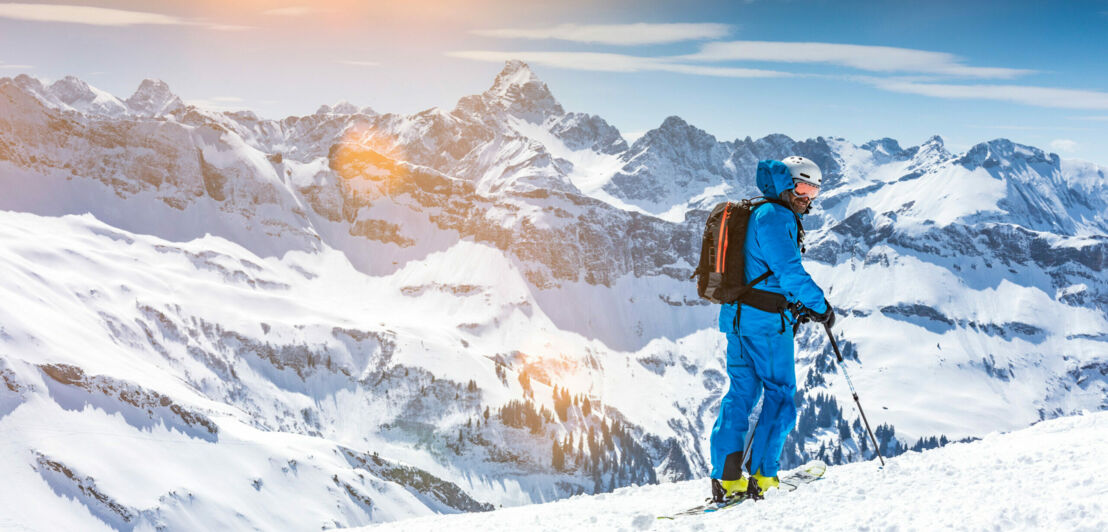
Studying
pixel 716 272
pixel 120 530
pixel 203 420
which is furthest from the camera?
pixel 203 420

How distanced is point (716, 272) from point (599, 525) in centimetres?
454

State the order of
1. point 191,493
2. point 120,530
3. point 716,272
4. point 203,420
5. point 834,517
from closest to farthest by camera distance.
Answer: point 834,517
point 716,272
point 120,530
point 191,493
point 203,420

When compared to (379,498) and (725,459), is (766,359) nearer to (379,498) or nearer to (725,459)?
(725,459)

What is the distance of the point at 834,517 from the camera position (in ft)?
32.3

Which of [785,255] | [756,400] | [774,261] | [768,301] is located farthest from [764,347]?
[785,255]

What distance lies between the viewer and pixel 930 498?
9906 mm

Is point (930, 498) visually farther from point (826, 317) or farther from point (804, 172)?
point (804, 172)

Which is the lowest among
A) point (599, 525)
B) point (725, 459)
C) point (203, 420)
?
point (203, 420)

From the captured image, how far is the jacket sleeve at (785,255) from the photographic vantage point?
10.8 meters

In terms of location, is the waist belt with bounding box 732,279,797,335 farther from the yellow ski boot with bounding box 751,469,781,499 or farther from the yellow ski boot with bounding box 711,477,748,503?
the yellow ski boot with bounding box 711,477,748,503

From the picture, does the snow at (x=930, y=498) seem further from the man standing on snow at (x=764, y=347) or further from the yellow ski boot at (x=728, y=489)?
the man standing on snow at (x=764, y=347)

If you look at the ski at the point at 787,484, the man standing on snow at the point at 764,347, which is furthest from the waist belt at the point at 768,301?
the ski at the point at 787,484

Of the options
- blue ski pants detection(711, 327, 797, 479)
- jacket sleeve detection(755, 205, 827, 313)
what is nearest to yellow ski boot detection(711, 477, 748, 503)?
blue ski pants detection(711, 327, 797, 479)

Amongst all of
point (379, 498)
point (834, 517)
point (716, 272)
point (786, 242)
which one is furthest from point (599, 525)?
point (379, 498)
